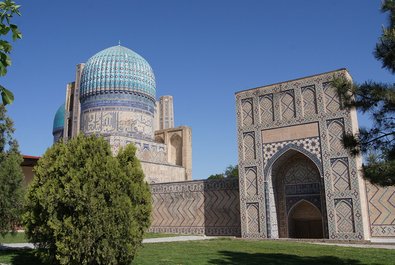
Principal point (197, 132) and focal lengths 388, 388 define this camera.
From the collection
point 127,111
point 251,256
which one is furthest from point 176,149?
point 251,256

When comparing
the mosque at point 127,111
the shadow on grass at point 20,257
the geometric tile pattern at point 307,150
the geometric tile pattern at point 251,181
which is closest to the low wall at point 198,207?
the geometric tile pattern at point 251,181

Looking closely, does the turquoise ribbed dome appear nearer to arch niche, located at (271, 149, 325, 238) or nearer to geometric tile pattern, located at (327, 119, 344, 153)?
arch niche, located at (271, 149, 325, 238)

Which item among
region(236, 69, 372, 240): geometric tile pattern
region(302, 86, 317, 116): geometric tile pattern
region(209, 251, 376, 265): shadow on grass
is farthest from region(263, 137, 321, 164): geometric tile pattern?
region(209, 251, 376, 265): shadow on grass

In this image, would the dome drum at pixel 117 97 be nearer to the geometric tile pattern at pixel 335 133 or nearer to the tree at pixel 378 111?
the geometric tile pattern at pixel 335 133

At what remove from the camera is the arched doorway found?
14102mm

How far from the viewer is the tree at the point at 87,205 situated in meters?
5.96

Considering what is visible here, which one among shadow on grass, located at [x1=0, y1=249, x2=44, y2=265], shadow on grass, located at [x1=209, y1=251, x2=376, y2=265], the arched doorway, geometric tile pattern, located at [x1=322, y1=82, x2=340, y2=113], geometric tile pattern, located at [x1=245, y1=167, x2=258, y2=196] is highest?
geometric tile pattern, located at [x1=322, y1=82, x2=340, y2=113]

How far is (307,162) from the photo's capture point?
14141mm

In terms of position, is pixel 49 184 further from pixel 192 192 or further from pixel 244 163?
pixel 192 192

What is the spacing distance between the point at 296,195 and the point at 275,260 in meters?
7.08

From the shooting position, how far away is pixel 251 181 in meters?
14.5

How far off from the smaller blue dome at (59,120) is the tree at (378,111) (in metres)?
28.9

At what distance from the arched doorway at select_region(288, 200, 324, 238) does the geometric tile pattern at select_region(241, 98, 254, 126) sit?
3.53 meters

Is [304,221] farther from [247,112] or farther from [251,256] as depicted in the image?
[251,256]
